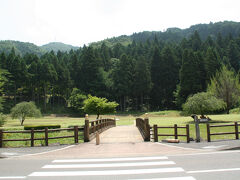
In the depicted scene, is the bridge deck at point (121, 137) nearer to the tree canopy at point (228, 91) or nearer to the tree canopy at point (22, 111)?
the tree canopy at point (22, 111)

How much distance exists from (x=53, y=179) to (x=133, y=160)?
349cm

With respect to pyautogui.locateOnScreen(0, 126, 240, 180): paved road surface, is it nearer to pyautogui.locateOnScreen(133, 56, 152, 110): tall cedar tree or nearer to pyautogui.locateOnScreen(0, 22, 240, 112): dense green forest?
pyautogui.locateOnScreen(0, 22, 240, 112): dense green forest

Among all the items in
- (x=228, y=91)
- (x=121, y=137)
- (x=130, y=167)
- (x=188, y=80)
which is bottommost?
(x=121, y=137)

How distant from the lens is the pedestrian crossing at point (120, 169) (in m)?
6.33

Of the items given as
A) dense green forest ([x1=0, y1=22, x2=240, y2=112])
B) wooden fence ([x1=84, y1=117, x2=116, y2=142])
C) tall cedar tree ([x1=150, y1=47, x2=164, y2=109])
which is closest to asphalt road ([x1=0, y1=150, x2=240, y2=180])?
wooden fence ([x1=84, y1=117, x2=116, y2=142])

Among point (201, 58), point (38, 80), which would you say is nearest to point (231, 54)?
point (201, 58)

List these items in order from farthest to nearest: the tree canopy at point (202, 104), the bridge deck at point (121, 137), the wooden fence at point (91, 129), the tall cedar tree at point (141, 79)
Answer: the tall cedar tree at point (141, 79) < the tree canopy at point (202, 104) < the bridge deck at point (121, 137) < the wooden fence at point (91, 129)

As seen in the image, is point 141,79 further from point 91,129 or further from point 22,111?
point 91,129

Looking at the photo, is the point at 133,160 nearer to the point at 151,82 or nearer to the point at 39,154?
the point at 39,154

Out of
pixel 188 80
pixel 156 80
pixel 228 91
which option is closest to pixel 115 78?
pixel 156 80

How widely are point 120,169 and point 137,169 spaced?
1.89ft

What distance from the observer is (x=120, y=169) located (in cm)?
714

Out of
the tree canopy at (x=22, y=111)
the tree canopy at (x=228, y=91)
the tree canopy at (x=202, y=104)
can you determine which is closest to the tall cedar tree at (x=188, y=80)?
the tree canopy at (x=228, y=91)

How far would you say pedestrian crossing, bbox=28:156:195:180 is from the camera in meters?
6.33
